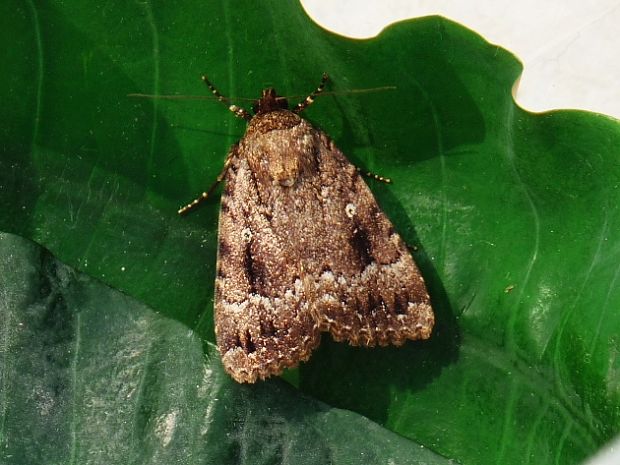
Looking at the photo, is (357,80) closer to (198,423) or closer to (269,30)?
(269,30)

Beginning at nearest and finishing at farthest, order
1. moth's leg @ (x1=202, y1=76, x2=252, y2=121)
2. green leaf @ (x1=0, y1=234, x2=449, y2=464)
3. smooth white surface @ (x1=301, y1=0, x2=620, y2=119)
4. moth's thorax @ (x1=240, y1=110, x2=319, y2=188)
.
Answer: green leaf @ (x1=0, y1=234, x2=449, y2=464) < moth's leg @ (x1=202, y1=76, x2=252, y2=121) < moth's thorax @ (x1=240, y1=110, x2=319, y2=188) < smooth white surface @ (x1=301, y1=0, x2=620, y2=119)

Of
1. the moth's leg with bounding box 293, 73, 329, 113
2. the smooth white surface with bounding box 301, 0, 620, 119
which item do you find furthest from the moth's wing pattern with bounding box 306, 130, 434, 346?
the smooth white surface with bounding box 301, 0, 620, 119

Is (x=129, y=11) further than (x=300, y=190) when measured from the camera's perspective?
No

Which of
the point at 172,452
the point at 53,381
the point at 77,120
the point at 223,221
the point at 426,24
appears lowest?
the point at 172,452

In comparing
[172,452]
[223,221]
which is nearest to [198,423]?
[172,452]

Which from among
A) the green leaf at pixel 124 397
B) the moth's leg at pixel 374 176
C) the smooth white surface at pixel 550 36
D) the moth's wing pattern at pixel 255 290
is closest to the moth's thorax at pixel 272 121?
the moth's wing pattern at pixel 255 290

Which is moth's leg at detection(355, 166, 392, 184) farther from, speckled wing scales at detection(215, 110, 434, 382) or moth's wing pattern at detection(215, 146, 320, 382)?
moth's wing pattern at detection(215, 146, 320, 382)
